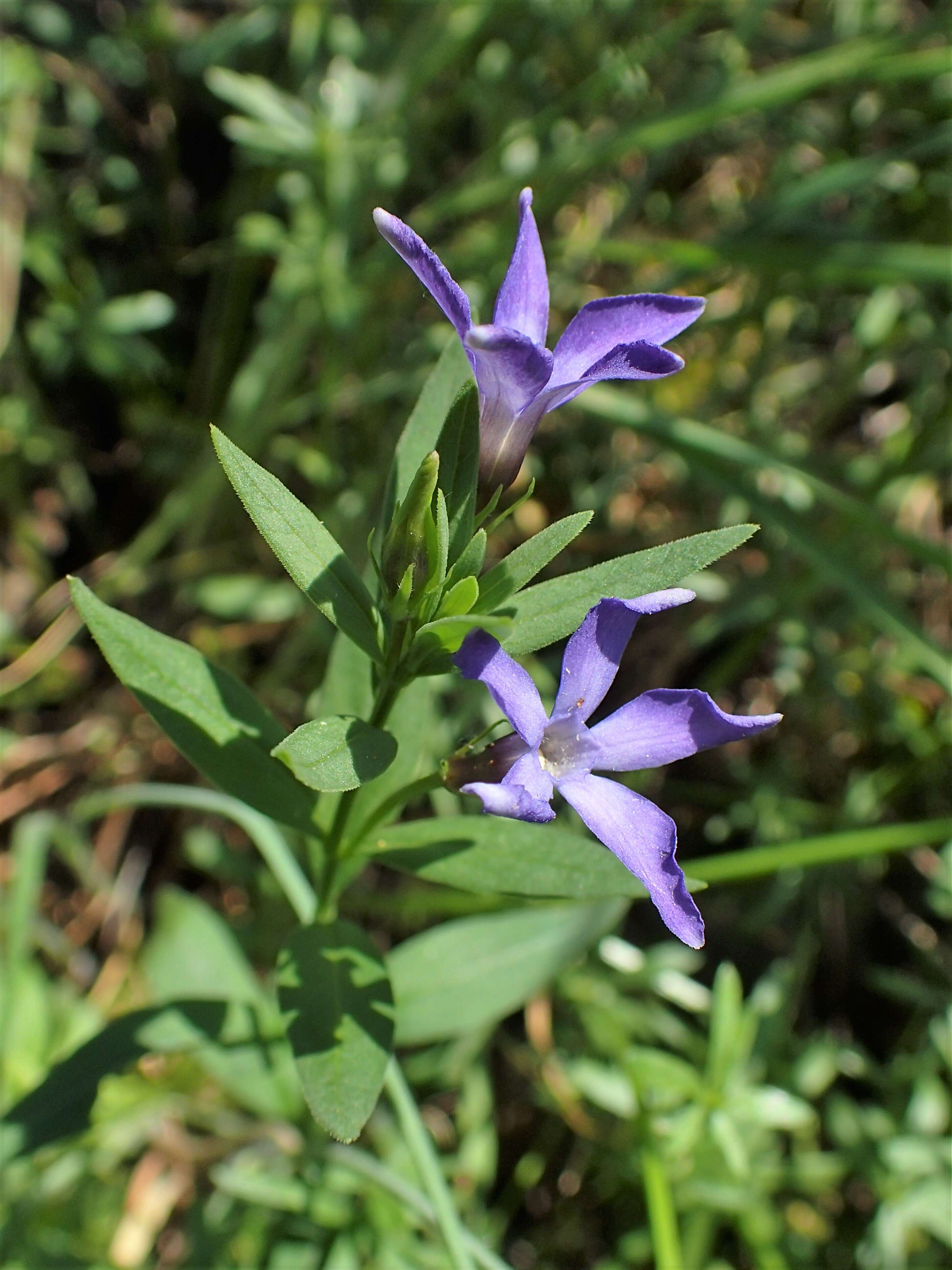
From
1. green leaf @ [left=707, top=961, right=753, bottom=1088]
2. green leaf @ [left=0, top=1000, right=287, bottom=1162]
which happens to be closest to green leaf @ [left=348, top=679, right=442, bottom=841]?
green leaf @ [left=0, top=1000, right=287, bottom=1162]

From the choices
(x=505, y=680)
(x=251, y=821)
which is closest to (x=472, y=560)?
(x=505, y=680)

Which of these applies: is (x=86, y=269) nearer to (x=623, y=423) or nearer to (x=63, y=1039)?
(x=623, y=423)

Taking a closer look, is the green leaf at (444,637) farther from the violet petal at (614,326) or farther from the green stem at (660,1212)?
the green stem at (660,1212)

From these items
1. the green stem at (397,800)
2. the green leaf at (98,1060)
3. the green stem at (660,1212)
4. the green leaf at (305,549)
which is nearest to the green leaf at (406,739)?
the green stem at (397,800)

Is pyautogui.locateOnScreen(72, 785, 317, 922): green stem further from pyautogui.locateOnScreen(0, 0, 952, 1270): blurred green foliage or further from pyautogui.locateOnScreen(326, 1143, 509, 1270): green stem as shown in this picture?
pyautogui.locateOnScreen(326, 1143, 509, 1270): green stem

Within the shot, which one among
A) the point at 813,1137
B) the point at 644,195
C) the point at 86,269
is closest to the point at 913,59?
the point at 644,195

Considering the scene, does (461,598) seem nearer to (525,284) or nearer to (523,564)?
(523,564)
